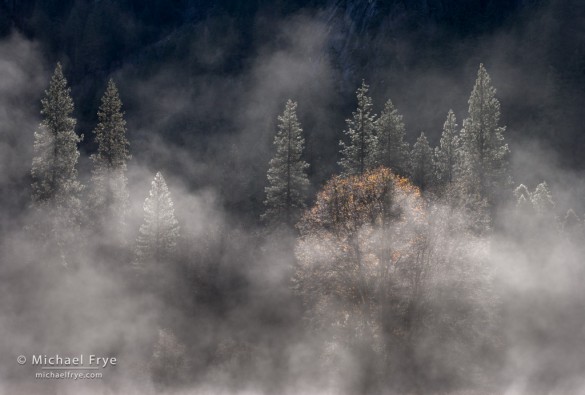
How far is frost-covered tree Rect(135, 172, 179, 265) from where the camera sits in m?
42.3

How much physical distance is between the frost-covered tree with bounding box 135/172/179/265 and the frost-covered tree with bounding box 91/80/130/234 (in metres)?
2.26

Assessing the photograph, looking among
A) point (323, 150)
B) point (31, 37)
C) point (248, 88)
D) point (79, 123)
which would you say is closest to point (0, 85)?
point (79, 123)

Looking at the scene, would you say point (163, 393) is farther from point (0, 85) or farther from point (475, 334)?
point (0, 85)

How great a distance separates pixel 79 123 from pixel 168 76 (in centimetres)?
1943

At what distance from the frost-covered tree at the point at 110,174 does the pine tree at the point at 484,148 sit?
26884 mm

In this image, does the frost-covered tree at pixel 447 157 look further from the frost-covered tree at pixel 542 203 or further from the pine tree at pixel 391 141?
the frost-covered tree at pixel 542 203

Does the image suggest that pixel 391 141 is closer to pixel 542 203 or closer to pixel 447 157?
pixel 447 157

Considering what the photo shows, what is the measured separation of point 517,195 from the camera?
43.8 m

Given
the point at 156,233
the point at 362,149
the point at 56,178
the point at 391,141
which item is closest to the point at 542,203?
the point at 391,141

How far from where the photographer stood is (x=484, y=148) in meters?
44.0

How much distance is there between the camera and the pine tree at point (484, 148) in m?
43.1

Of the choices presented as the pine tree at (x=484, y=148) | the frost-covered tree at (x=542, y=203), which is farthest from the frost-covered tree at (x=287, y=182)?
the frost-covered tree at (x=542, y=203)

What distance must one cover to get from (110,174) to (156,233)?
6068 millimetres

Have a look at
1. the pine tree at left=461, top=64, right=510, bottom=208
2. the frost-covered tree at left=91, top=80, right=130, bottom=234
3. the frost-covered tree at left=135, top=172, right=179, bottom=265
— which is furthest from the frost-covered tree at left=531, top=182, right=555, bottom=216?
the frost-covered tree at left=91, top=80, right=130, bottom=234
